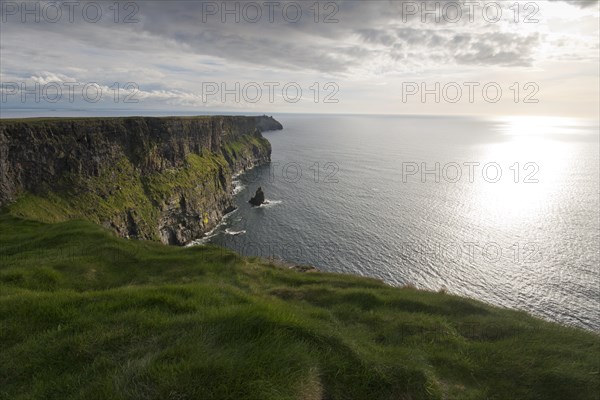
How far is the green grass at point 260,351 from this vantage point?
25.9 ft

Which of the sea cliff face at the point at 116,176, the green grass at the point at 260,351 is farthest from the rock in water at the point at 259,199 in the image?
the green grass at the point at 260,351

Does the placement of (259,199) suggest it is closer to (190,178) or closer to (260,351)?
(190,178)

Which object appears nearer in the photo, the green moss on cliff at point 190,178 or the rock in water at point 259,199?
the green moss on cliff at point 190,178

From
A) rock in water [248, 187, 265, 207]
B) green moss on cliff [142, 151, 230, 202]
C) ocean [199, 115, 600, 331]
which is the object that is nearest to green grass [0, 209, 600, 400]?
ocean [199, 115, 600, 331]

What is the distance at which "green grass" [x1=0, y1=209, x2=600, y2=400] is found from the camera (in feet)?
25.9

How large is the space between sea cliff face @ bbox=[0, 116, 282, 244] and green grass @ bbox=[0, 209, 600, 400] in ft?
203

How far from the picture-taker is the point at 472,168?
620ft

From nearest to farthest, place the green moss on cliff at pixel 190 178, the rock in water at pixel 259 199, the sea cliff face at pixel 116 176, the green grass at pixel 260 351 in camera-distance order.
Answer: the green grass at pixel 260 351, the sea cliff face at pixel 116 176, the green moss on cliff at pixel 190 178, the rock in water at pixel 259 199

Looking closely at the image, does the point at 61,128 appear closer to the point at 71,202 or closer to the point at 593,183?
the point at 71,202

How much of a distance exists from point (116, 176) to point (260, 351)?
90.9 meters

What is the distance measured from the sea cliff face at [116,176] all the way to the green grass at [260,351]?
61.9m

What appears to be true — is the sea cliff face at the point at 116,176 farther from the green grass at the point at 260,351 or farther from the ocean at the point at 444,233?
the green grass at the point at 260,351

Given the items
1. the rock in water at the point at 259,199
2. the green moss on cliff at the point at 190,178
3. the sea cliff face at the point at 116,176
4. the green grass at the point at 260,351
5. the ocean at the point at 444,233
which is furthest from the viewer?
the rock in water at the point at 259,199

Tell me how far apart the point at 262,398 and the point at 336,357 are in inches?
132
